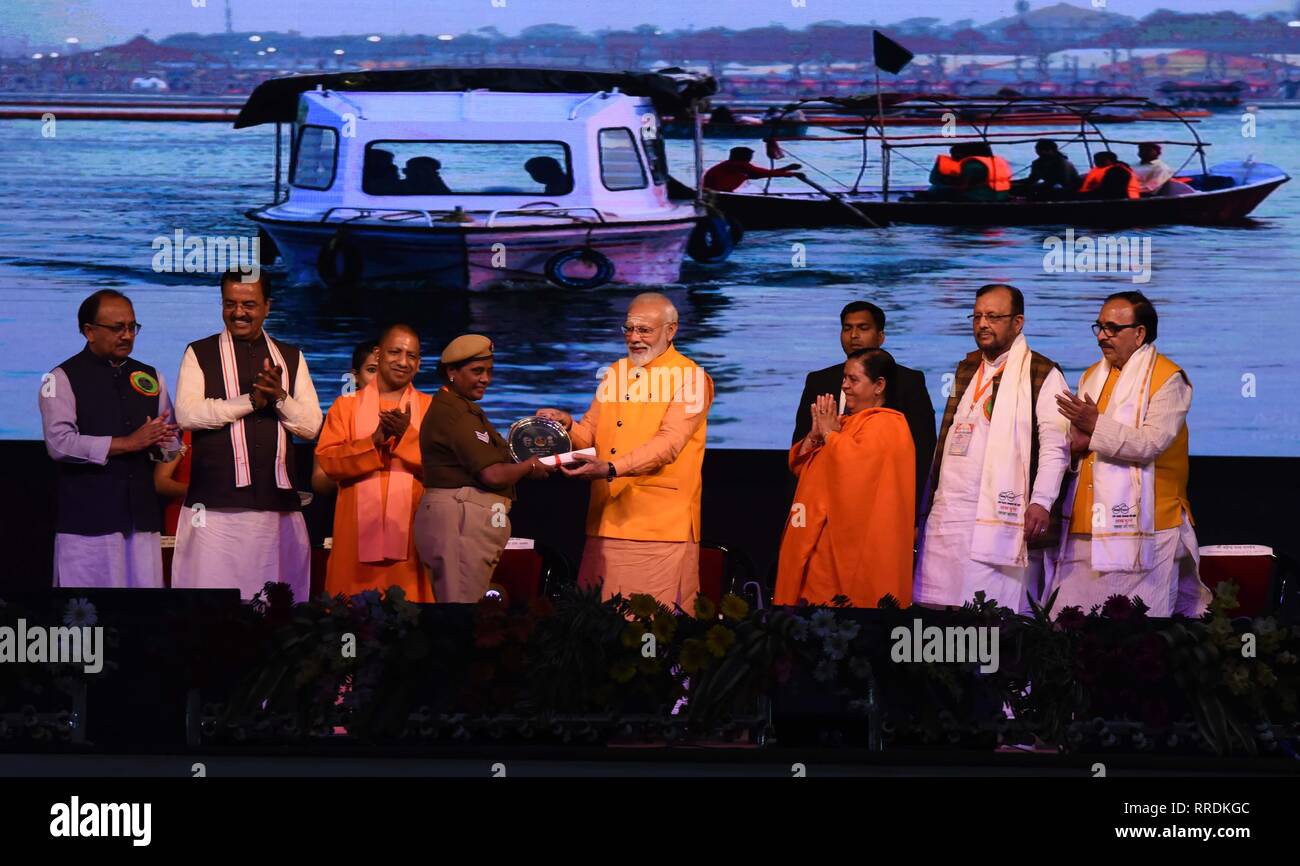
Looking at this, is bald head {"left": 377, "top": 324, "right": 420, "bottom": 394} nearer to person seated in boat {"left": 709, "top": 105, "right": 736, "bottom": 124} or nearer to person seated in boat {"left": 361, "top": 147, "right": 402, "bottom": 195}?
person seated in boat {"left": 361, "top": 147, "right": 402, "bottom": 195}

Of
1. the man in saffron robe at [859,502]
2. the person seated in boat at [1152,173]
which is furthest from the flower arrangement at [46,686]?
the person seated in boat at [1152,173]

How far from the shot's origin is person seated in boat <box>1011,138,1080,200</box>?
309 inches

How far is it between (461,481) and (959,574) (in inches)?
61.4

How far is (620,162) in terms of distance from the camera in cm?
782

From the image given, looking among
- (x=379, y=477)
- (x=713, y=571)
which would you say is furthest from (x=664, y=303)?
(x=379, y=477)

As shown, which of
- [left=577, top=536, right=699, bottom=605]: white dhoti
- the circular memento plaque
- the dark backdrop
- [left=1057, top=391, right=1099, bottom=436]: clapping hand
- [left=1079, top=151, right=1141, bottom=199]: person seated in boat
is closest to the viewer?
[left=1057, top=391, right=1099, bottom=436]: clapping hand

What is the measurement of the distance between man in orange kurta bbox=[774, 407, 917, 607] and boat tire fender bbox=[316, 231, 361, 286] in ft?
9.06

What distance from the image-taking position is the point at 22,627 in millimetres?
4574

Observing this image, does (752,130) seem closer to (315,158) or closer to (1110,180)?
(1110,180)

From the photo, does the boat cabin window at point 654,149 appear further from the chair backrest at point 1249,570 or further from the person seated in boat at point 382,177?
the chair backrest at point 1249,570

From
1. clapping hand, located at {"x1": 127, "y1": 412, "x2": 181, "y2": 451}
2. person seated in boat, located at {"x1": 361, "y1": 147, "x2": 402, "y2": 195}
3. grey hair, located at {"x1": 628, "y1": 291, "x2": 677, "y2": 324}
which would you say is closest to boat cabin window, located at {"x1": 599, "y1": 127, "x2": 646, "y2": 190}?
person seated in boat, located at {"x1": 361, "y1": 147, "x2": 402, "y2": 195}

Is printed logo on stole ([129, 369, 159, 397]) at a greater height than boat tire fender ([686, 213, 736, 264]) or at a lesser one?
lesser
